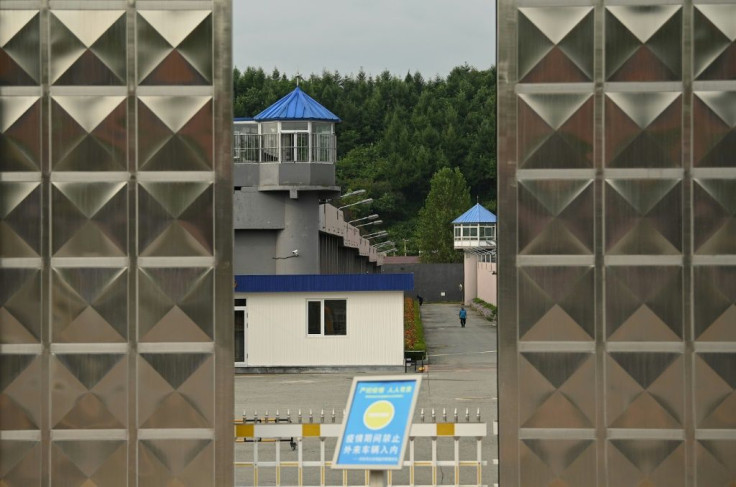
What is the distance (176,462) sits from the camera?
9.40m

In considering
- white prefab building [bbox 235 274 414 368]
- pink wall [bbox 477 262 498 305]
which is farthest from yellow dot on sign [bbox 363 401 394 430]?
pink wall [bbox 477 262 498 305]

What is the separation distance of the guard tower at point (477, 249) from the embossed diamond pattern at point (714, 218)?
2388 inches

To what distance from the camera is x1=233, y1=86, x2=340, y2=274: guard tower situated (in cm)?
3697

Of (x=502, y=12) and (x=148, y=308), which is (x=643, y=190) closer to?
(x=502, y=12)

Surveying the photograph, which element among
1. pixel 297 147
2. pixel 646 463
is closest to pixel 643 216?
pixel 646 463

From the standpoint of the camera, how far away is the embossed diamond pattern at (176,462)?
9.37 meters

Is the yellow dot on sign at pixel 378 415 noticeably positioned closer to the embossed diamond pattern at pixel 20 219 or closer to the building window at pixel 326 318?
the embossed diamond pattern at pixel 20 219

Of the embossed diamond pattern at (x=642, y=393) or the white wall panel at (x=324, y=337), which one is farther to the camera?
the white wall panel at (x=324, y=337)

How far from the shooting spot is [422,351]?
33938mm

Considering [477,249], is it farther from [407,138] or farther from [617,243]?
[617,243]

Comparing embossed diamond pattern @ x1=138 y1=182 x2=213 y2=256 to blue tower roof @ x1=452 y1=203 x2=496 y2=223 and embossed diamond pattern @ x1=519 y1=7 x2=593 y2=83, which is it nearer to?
embossed diamond pattern @ x1=519 y1=7 x2=593 y2=83

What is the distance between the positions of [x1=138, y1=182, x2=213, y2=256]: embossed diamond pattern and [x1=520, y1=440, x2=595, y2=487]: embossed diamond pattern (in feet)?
9.48

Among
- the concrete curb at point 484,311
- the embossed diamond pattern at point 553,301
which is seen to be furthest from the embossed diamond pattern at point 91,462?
the concrete curb at point 484,311

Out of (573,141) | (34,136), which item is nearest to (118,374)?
(34,136)
